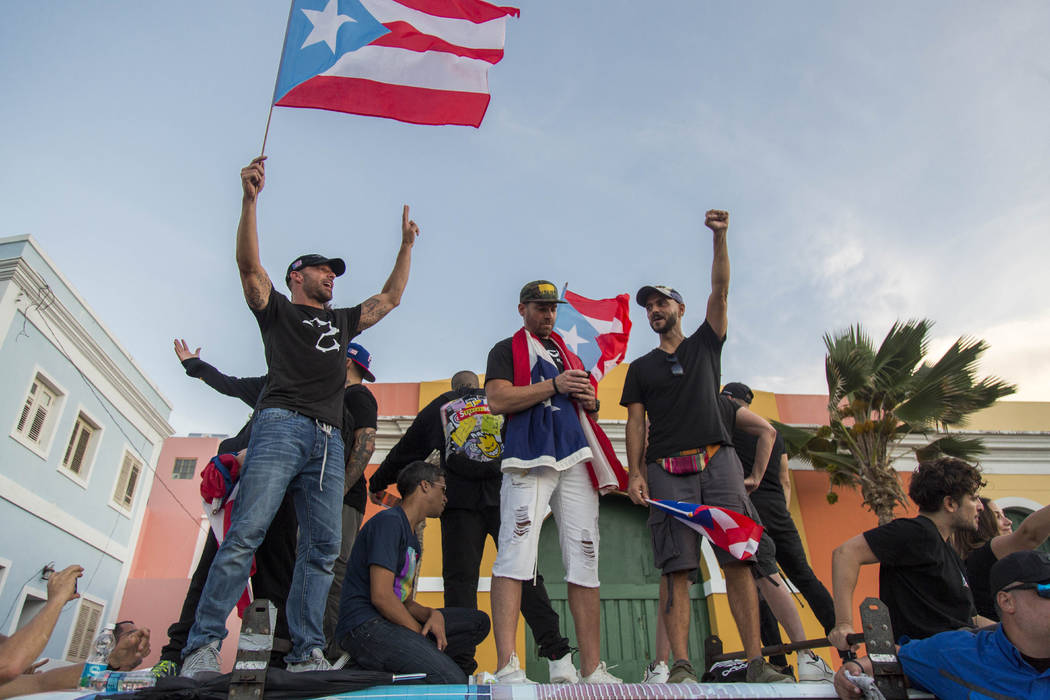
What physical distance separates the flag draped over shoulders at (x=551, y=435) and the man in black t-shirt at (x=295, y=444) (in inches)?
36.4

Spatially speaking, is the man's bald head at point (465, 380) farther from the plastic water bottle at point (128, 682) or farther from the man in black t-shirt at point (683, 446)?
the plastic water bottle at point (128, 682)

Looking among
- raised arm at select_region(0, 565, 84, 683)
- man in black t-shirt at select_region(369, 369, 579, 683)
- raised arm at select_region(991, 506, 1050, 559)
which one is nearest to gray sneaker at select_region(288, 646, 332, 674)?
raised arm at select_region(0, 565, 84, 683)

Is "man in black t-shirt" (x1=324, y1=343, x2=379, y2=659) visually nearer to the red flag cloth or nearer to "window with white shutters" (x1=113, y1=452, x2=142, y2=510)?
the red flag cloth

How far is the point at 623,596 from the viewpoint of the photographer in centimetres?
976

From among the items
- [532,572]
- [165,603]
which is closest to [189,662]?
[532,572]

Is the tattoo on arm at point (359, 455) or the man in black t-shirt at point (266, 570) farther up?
the tattoo on arm at point (359, 455)

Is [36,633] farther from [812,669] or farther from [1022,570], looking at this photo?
[1022,570]

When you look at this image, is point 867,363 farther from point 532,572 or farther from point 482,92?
point 532,572

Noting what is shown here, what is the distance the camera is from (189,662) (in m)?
2.94

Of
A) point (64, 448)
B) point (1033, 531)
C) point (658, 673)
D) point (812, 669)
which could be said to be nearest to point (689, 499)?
point (658, 673)

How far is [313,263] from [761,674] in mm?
3143

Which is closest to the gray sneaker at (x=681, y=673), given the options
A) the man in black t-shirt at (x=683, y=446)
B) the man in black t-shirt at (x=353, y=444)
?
the man in black t-shirt at (x=683, y=446)

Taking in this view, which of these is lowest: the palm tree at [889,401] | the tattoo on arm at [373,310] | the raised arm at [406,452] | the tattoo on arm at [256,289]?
the raised arm at [406,452]

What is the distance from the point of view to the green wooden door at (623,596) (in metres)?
9.30
